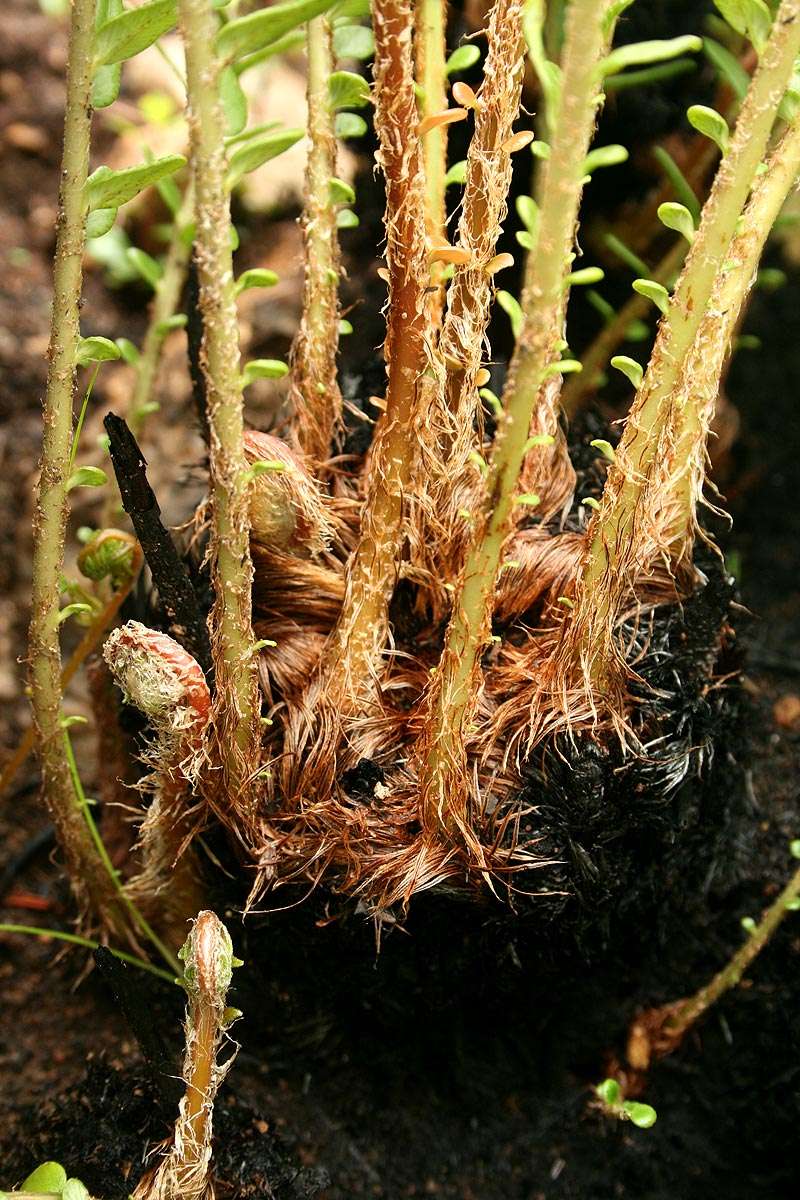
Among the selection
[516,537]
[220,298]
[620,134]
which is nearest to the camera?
[220,298]

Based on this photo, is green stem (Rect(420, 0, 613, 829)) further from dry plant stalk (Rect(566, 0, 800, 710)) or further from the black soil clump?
the black soil clump

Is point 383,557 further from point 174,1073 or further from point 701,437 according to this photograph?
point 174,1073

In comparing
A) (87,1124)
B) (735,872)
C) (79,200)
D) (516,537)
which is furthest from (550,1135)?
(79,200)

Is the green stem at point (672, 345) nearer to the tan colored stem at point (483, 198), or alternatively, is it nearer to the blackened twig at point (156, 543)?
the tan colored stem at point (483, 198)

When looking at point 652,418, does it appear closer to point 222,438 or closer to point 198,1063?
point 222,438

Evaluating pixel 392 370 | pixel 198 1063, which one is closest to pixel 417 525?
pixel 392 370

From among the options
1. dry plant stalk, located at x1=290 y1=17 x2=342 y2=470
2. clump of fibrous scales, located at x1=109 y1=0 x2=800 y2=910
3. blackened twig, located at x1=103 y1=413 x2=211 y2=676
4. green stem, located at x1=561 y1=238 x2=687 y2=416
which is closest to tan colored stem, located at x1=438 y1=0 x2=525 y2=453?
clump of fibrous scales, located at x1=109 y1=0 x2=800 y2=910
